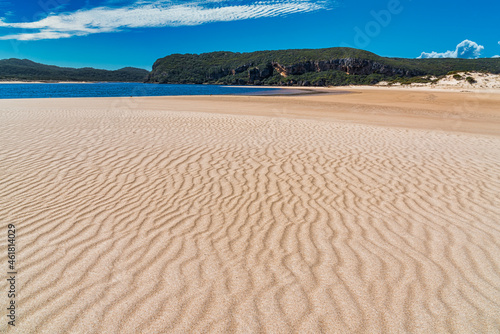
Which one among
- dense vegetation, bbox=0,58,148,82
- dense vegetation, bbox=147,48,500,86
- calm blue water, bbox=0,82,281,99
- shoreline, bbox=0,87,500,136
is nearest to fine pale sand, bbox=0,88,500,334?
shoreline, bbox=0,87,500,136

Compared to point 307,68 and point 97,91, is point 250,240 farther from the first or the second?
point 307,68

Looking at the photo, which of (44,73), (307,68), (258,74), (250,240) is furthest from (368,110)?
(44,73)

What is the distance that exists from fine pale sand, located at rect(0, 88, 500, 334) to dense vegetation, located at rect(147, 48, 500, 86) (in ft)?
287

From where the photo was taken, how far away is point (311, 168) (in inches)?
264

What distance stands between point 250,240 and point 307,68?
131378 mm

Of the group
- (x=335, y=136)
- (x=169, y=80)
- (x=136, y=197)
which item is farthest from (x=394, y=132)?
(x=169, y=80)

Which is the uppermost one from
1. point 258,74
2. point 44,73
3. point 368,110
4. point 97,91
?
point 44,73

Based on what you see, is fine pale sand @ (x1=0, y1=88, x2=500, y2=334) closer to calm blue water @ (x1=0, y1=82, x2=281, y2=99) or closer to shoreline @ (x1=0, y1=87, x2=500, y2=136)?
shoreline @ (x1=0, y1=87, x2=500, y2=136)

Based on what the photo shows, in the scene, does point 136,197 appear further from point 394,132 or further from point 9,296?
point 394,132

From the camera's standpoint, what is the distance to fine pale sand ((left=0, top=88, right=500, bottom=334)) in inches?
102

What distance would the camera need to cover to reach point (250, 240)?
3783 millimetres

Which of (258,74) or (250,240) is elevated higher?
(258,74)

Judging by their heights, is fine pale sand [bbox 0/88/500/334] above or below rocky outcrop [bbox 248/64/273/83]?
below

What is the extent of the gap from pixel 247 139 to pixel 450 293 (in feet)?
24.2
